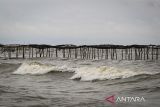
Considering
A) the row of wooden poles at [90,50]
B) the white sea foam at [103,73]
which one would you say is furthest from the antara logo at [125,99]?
the row of wooden poles at [90,50]

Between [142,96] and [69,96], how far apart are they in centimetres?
257

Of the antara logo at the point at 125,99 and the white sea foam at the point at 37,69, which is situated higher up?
the antara logo at the point at 125,99

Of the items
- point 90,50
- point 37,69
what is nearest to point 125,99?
point 37,69

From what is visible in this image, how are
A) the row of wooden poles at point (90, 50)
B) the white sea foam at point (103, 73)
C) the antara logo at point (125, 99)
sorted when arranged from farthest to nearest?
1. the row of wooden poles at point (90, 50)
2. the white sea foam at point (103, 73)
3. the antara logo at point (125, 99)

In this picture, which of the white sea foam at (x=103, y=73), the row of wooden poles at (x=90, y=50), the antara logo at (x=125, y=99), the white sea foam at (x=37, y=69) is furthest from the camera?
the row of wooden poles at (x=90, y=50)

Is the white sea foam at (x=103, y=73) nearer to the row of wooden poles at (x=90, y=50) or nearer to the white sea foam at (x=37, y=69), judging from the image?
the white sea foam at (x=37, y=69)

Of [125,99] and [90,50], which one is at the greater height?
[90,50]

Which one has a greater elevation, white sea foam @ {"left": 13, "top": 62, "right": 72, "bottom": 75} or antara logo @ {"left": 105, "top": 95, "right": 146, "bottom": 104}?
antara logo @ {"left": 105, "top": 95, "right": 146, "bottom": 104}

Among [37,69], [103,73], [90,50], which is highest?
[90,50]

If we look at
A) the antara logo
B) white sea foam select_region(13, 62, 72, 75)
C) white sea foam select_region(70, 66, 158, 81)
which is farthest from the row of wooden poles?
the antara logo

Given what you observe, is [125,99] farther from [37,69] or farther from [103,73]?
[37,69]

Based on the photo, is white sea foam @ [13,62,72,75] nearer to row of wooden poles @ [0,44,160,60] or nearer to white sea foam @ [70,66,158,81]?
white sea foam @ [70,66,158,81]

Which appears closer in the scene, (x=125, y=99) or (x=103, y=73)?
(x=125, y=99)

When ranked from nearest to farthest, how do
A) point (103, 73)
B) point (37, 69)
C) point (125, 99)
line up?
point (125, 99) → point (103, 73) → point (37, 69)
